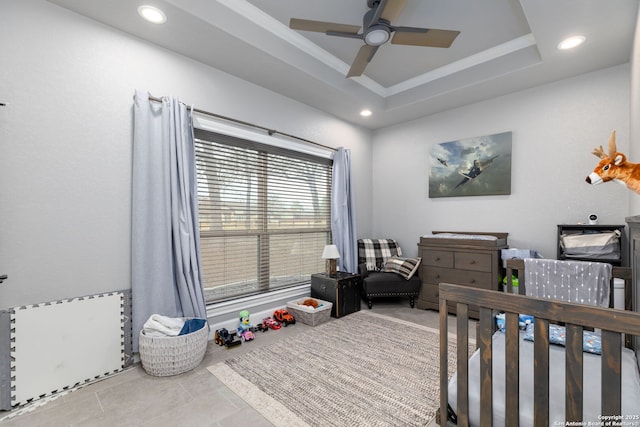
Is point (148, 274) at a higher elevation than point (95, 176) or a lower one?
lower

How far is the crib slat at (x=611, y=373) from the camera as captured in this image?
0.90 metres

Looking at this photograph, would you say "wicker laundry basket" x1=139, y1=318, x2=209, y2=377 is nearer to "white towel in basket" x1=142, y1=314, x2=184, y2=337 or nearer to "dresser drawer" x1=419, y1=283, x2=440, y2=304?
"white towel in basket" x1=142, y1=314, x2=184, y2=337

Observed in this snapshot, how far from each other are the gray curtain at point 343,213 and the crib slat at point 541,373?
9.29 feet

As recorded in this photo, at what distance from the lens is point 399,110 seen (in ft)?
12.7

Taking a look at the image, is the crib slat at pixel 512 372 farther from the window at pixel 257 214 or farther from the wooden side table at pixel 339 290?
the window at pixel 257 214

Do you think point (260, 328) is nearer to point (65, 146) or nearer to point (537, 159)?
point (65, 146)

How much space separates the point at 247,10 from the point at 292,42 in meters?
0.51

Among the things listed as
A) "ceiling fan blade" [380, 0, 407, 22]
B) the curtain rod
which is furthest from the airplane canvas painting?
"ceiling fan blade" [380, 0, 407, 22]

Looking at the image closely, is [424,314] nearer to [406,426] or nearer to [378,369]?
[378,369]

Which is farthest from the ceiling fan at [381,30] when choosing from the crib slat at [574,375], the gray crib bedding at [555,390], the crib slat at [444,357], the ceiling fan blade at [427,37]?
the gray crib bedding at [555,390]

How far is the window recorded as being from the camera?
110 inches

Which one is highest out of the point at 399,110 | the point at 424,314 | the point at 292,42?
the point at 292,42

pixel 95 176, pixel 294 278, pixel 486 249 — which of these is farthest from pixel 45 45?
pixel 486 249

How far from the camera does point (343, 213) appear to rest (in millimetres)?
3885
